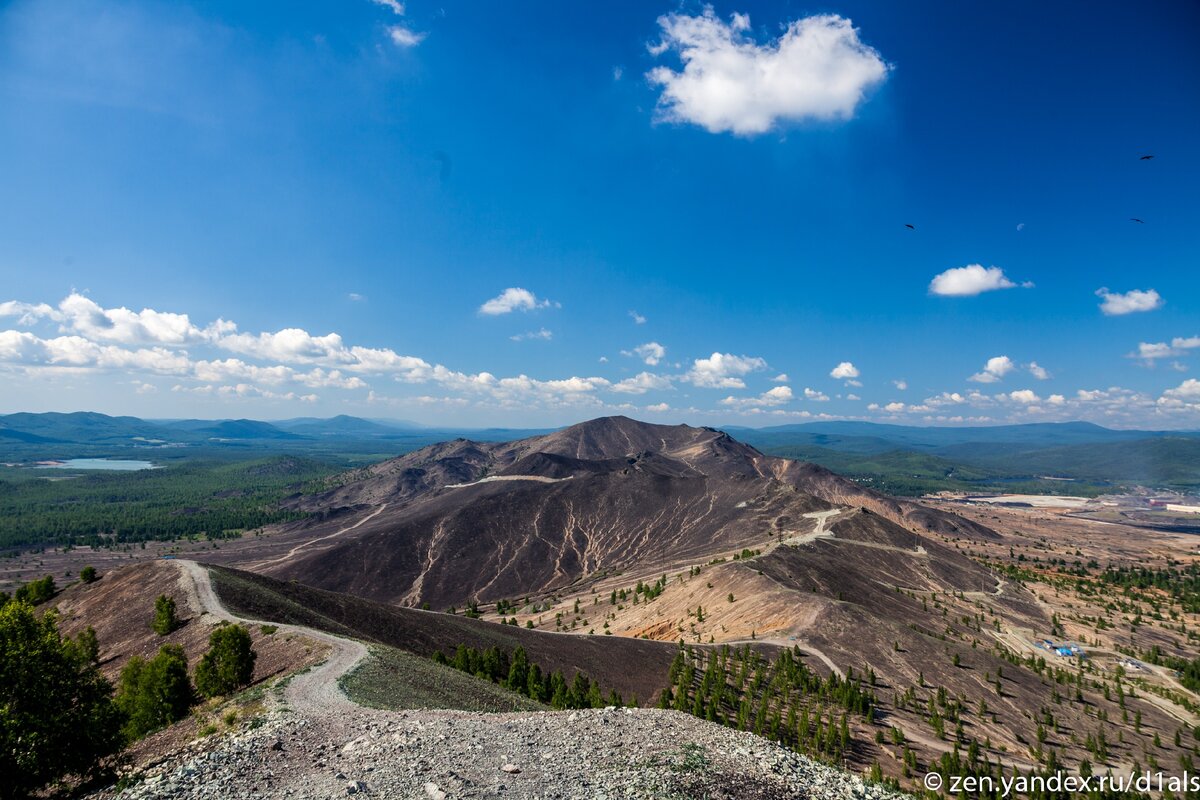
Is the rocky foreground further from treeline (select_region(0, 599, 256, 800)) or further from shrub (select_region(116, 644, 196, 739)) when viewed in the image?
shrub (select_region(116, 644, 196, 739))

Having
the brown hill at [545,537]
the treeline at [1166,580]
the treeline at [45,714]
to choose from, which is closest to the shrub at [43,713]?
the treeline at [45,714]

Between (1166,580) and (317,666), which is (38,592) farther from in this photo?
(1166,580)

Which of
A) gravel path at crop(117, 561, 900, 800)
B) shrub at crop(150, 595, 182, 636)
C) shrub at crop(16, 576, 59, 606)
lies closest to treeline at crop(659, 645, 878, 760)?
gravel path at crop(117, 561, 900, 800)

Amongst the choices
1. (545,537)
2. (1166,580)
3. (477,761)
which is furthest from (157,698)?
(1166,580)

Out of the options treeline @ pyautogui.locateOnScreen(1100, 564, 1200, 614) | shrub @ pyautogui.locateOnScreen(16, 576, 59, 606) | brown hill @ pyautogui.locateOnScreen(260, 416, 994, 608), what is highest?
shrub @ pyautogui.locateOnScreen(16, 576, 59, 606)

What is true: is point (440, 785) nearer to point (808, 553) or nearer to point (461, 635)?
point (461, 635)

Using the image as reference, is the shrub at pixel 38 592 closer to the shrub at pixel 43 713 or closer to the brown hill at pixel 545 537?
the shrub at pixel 43 713
